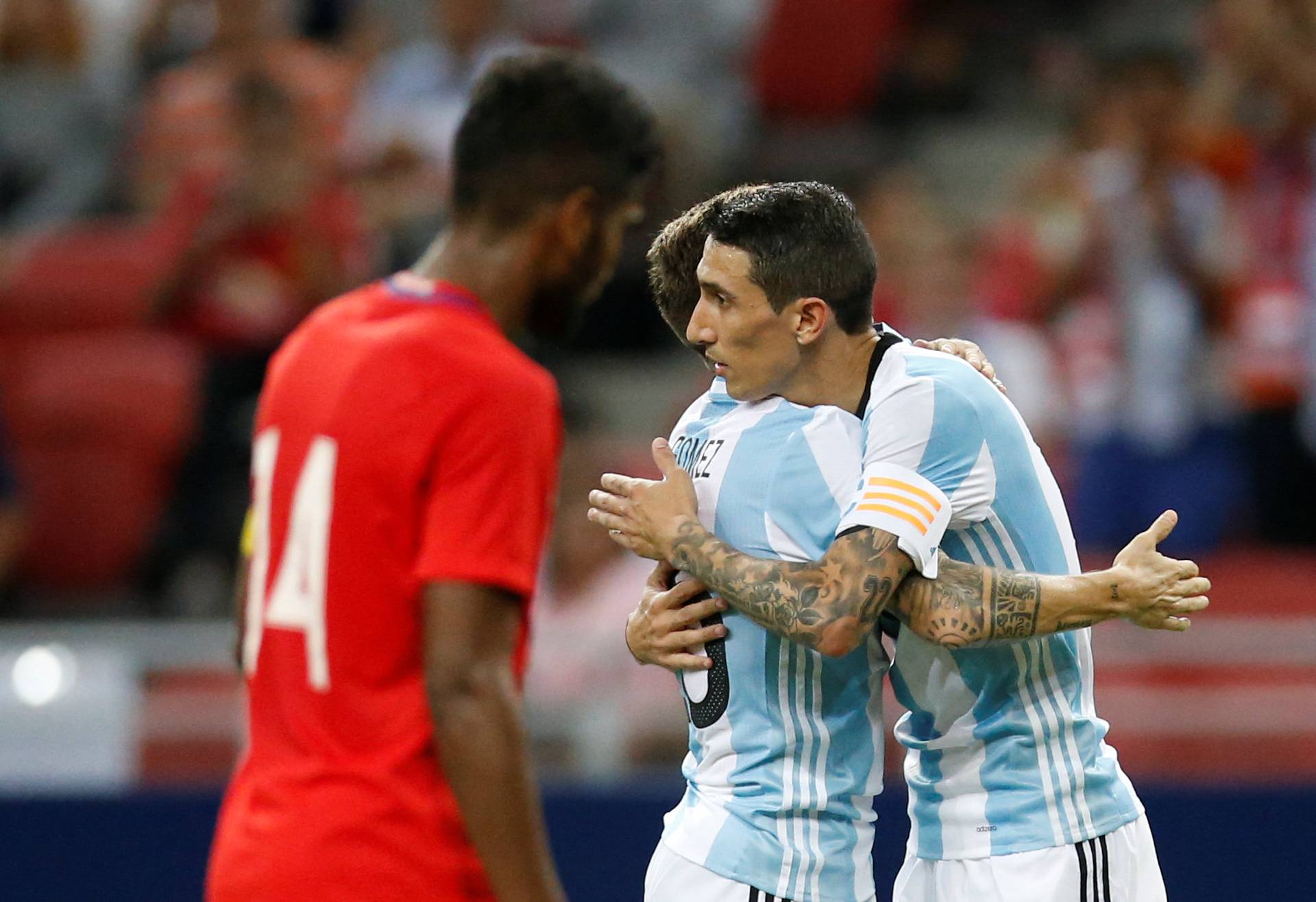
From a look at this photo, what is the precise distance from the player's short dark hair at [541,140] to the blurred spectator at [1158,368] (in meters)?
3.86

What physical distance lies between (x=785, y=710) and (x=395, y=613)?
55 cm

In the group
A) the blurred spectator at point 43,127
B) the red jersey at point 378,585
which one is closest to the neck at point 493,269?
the red jersey at point 378,585

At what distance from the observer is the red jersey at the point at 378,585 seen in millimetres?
2230

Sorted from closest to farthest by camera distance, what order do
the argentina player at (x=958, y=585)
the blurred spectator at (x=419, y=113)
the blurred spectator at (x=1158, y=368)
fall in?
the argentina player at (x=958, y=585)
the blurred spectator at (x=1158, y=368)
the blurred spectator at (x=419, y=113)

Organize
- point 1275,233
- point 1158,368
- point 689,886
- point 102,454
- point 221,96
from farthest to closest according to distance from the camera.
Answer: point 221,96 → point 1275,233 → point 102,454 → point 1158,368 → point 689,886

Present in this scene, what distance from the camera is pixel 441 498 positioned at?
2254 millimetres

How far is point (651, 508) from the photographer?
2.46m

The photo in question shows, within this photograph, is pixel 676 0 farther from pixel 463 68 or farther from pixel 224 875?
pixel 224 875

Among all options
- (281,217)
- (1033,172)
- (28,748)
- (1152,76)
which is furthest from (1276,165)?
(28,748)

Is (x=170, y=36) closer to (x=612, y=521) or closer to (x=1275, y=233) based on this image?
(x=1275, y=233)

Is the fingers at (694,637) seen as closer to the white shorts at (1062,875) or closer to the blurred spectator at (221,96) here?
the white shorts at (1062,875)

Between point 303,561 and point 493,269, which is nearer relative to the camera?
point 303,561

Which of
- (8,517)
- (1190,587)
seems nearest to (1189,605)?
(1190,587)

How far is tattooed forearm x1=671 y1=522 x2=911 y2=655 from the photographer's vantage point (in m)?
2.26
